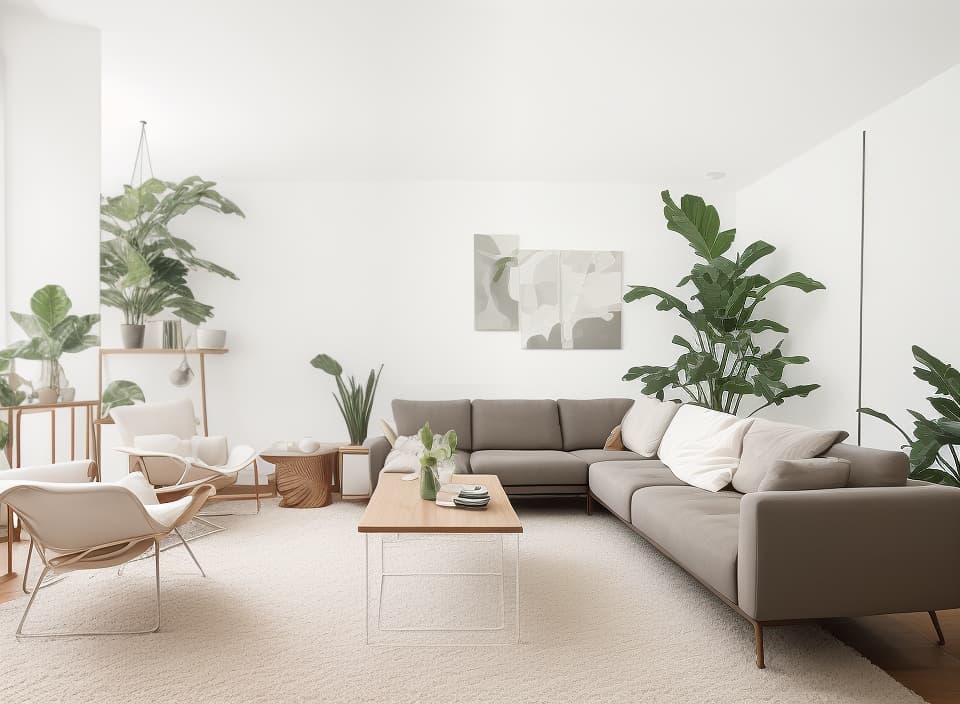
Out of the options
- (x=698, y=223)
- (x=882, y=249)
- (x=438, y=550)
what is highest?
(x=698, y=223)

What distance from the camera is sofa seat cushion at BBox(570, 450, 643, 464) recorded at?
473cm

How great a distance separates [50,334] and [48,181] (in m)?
0.85

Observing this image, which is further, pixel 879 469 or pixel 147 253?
pixel 147 253

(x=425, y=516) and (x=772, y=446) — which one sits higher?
(x=772, y=446)

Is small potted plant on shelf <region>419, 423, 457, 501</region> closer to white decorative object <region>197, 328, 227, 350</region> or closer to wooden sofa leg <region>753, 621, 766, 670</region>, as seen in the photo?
wooden sofa leg <region>753, 621, 766, 670</region>

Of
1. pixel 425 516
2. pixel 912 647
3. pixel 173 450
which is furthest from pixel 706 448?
pixel 173 450

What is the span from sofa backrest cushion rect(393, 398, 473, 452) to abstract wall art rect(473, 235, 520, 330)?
1029 millimetres

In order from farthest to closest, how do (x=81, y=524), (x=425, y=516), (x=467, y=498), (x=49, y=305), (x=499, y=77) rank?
1. (x=499, y=77)
2. (x=49, y=305)
3. (x=467, y=498)
4. (x=425, y=516)
5. (x=81, y=524)

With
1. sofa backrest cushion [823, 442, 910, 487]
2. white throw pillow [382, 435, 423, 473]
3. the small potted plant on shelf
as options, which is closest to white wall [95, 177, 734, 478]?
white throw pillow [382, 435, 423, 473]

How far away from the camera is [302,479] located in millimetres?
4988

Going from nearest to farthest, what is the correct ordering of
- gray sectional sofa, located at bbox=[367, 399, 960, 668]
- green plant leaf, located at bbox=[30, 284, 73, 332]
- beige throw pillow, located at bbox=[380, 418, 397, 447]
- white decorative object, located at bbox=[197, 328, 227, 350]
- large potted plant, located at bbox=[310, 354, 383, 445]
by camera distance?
1. gray sectional sofa, located at bbox=[367, 399, 960, 668]
2. green plant leaf, located at bbox=[30, 284, 73, 332]
3. beige throw pillow, located at bbox=[380, 418, 397, 447]
4. large potted plant, located at bbox=[310, 354, 383, 445]
5. white decorative object, located at bbox=[197, 328, 227, 350]

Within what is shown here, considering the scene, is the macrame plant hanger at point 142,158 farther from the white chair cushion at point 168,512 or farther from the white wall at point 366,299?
the white chair cushion at point 168,512

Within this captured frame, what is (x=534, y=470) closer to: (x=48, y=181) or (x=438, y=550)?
(x=438, y=550)

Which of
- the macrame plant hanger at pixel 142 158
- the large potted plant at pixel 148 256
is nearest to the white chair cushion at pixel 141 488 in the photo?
the large potted plant at pixel 148 256
